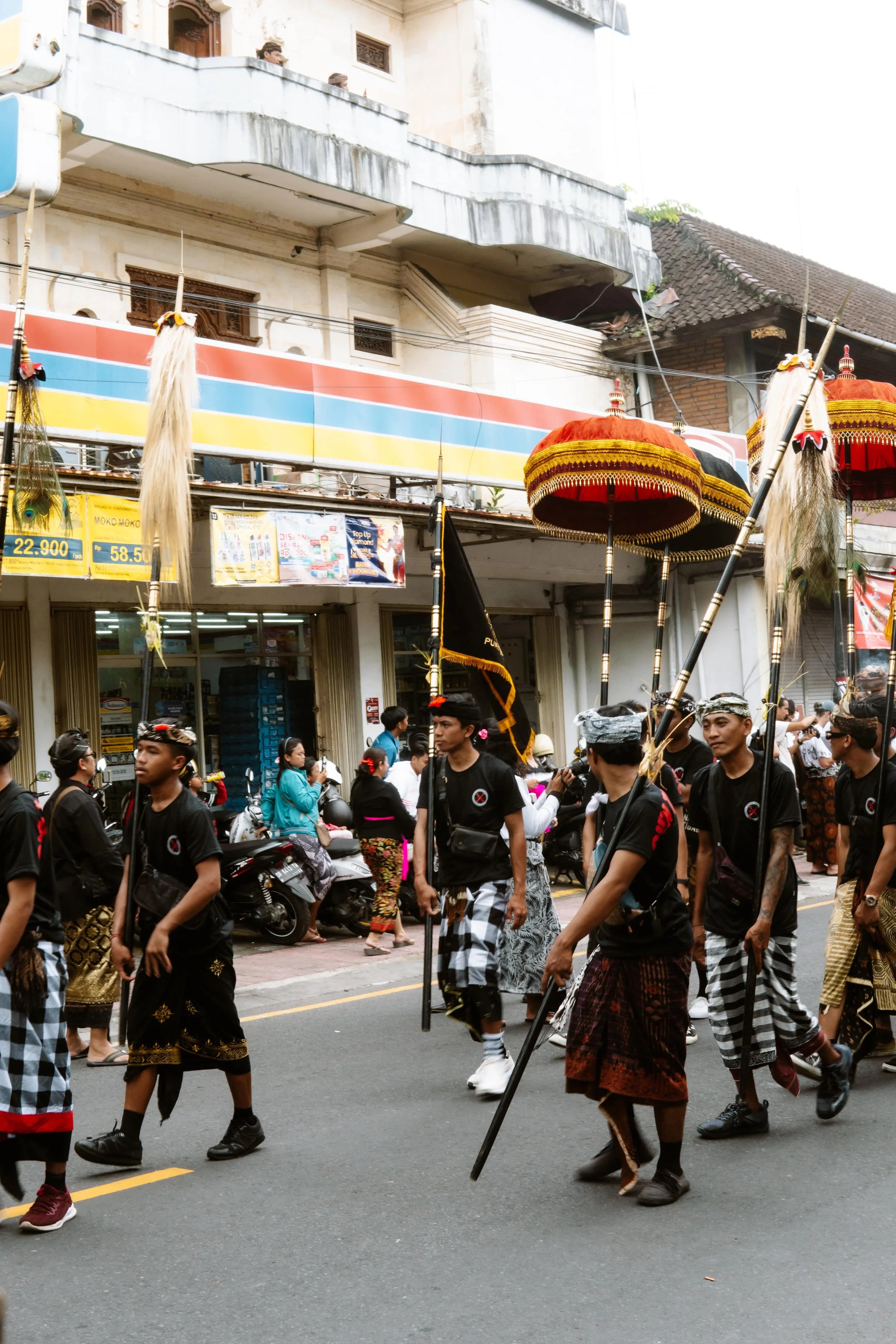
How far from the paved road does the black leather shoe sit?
0.05 m

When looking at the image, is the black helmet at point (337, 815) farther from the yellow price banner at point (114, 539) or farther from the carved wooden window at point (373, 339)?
the carved wooden window at point (373, 339)

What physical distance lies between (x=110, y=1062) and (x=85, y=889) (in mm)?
939

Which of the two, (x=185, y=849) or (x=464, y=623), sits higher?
(x=464, y=623)

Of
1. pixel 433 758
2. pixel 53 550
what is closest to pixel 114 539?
pixel 53 550

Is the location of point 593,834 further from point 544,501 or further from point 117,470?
point 117,470

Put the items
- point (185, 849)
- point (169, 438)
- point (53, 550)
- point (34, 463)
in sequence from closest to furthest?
point (185, 849) < point (34, 463) < point (169, 438) < point (53, 550)

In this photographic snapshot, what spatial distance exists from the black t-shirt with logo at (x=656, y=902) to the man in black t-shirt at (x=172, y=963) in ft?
4.95

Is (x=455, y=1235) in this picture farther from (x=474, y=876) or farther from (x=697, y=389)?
(x=697, y=389)

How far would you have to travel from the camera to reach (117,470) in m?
12.2

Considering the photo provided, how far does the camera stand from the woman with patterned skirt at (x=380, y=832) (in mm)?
10492

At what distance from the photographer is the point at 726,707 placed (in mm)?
5613

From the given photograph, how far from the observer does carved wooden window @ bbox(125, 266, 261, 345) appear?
49.5 feet

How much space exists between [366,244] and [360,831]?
9.05 meters

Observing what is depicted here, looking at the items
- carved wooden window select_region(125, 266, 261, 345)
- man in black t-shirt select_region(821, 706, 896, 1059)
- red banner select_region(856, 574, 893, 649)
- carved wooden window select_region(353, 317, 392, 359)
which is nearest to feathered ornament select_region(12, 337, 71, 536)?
man in black t-shirt select_region(821, 706, 896, 1059)
